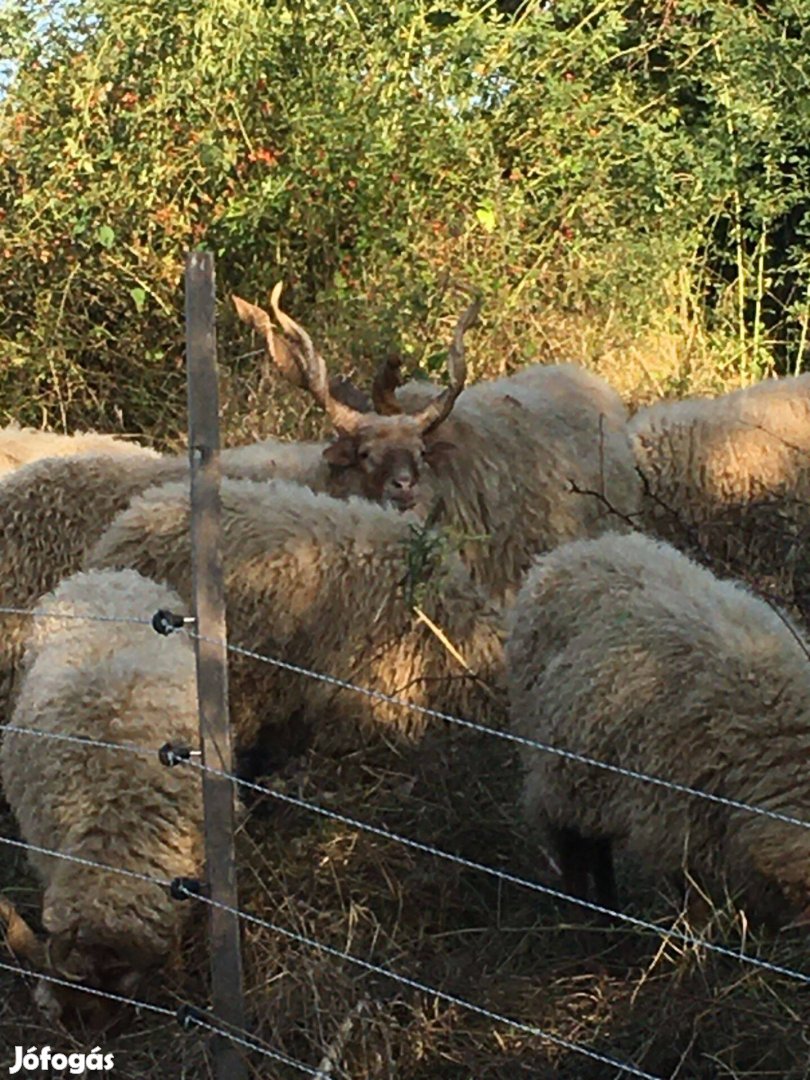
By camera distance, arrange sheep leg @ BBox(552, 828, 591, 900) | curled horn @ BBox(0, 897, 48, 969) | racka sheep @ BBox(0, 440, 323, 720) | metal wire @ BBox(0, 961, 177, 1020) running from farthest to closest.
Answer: racka sheep @ BBox(0, 440, 323, 720), sheep leg @ BBox(552, 828, 591, 900), curled horn @ BBox(0, 897, 48, 969), metal wire @ BBox(0, 961, 177, 1020)

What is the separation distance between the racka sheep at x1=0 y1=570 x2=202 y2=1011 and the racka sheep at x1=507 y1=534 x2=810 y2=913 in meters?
1.07

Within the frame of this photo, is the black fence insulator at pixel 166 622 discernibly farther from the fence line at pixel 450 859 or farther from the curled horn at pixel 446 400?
the curled horn at pixel 446 400

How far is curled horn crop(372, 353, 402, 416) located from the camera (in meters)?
8.44

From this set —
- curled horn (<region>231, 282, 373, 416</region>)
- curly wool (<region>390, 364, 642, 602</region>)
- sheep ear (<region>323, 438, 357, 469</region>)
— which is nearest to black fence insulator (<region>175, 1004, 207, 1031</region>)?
curly wool (<region>390, 364, 642, 602</region>)

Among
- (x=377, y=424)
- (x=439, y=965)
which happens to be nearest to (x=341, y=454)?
(x=377, y=424)

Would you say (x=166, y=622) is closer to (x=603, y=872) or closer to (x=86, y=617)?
(x=86, y=617)

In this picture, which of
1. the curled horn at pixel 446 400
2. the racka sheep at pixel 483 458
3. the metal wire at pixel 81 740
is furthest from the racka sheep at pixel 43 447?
the metal wire at pixel 81 740

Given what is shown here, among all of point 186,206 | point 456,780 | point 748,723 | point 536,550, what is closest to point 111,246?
point 186,206

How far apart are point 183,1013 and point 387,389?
15.8 feet

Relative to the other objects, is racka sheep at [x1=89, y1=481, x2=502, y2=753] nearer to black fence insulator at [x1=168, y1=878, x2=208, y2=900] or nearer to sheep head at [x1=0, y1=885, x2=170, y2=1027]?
sheep head at [x1=0, y1=885, x2=170, y2=1027]

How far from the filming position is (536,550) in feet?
26.6

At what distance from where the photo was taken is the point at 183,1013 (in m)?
4.04

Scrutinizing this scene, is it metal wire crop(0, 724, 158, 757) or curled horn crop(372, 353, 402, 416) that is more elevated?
curled horn crop(372, 353, 402, 416)

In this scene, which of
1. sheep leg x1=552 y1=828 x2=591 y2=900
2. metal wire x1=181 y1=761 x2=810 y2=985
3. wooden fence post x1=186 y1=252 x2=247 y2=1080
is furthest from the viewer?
sheep leg x1=552 y1=828 x2=591 y2=900
